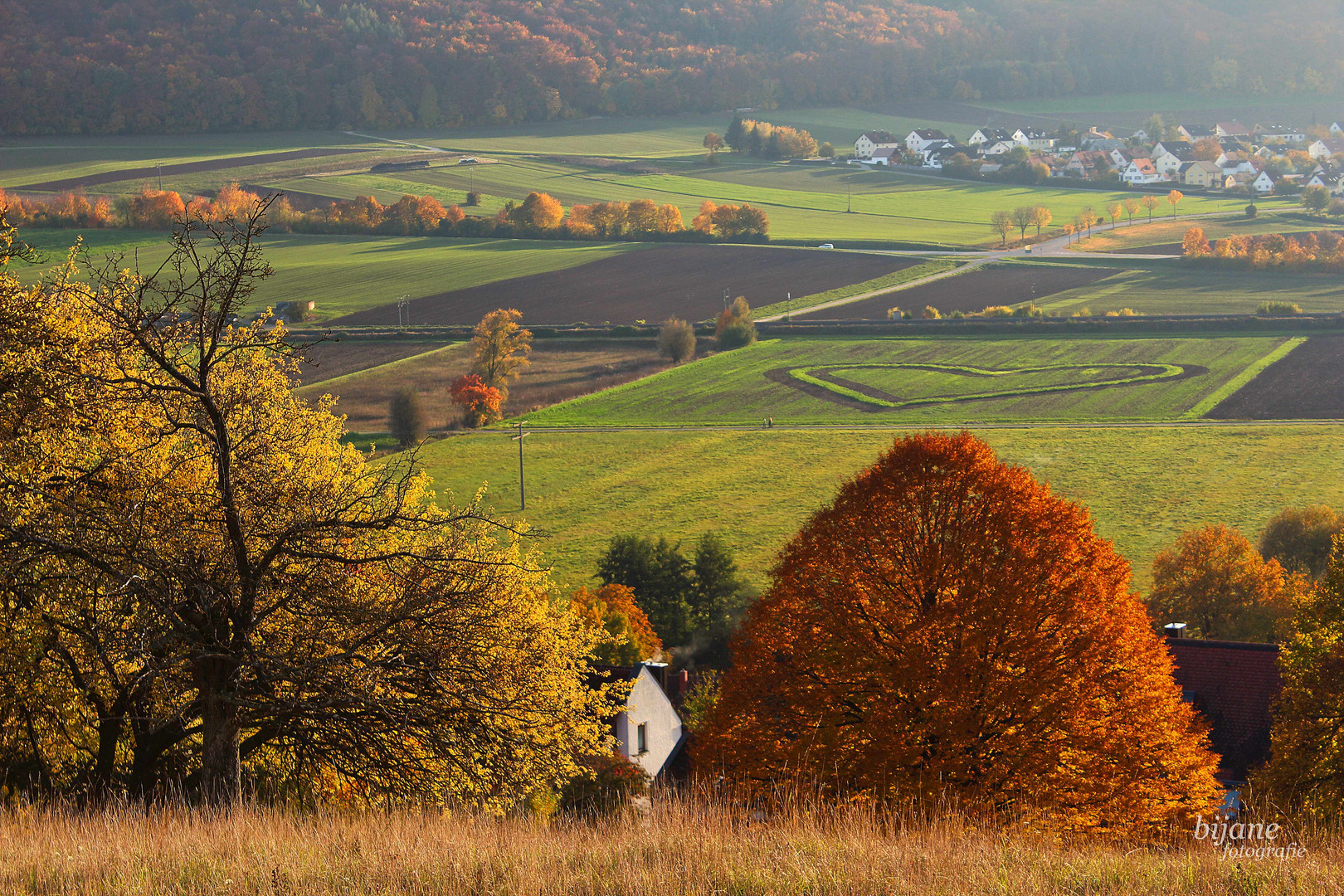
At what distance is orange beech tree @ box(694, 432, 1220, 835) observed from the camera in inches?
684

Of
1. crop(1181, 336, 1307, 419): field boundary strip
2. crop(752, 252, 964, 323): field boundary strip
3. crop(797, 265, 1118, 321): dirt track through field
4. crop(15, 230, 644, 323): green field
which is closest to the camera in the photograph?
crop(1181, 336, 1307, 419): field boundary strip

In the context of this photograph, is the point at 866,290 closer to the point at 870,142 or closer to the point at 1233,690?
the point at 1233,690

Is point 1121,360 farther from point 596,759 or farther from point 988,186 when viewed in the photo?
point 988,186

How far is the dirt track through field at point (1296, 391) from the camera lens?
2785 inches

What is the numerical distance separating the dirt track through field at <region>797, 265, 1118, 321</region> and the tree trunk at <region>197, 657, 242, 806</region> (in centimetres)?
8943

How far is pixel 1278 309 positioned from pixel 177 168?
12972 cm

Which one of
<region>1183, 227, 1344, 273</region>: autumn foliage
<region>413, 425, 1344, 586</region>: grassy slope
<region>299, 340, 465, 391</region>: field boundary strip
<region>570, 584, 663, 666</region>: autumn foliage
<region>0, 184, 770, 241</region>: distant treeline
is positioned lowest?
<region>570, 584, 663, 666</region>: autumn foliage

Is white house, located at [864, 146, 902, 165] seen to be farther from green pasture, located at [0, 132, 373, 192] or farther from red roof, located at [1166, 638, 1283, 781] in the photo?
red roof, located at [1166, 638, 1283, 781]

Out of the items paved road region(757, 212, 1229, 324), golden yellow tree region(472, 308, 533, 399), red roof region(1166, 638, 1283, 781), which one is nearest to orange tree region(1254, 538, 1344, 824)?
red roof region(1166, 638, 1283, 781)

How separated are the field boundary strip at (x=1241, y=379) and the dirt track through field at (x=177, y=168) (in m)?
122

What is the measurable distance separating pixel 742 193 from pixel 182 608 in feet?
500

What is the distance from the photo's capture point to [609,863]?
8734 mm

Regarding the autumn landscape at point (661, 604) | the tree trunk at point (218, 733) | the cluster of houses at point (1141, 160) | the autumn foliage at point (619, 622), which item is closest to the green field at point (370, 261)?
the autumn landscape at point (661, 604)

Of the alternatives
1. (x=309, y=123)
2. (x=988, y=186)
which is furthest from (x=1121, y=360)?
(x=309, y=123)
